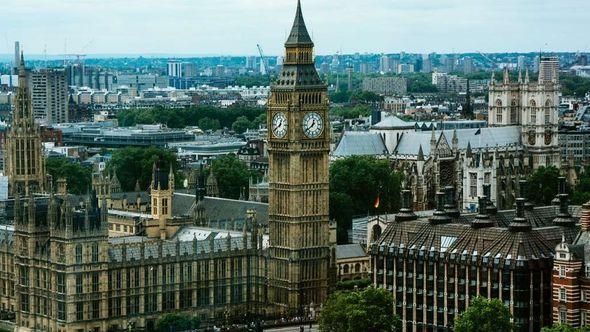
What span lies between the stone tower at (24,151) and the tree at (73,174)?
35.3 m

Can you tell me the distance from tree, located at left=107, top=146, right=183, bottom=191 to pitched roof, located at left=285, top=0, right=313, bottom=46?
68.6m

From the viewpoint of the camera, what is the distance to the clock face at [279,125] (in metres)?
116

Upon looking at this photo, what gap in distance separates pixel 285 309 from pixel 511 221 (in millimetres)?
21461

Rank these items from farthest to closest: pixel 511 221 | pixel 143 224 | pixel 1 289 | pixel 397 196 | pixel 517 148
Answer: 1. pixel 517 148
2. pixel 397 196
3. pixel 143 224
4. pixel 1 289
5. pixel 511 221

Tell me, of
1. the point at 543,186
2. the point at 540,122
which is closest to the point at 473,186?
the point at 543,186

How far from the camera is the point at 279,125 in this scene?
4582 inches

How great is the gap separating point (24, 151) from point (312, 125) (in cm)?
3864

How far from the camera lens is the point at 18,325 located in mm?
112438

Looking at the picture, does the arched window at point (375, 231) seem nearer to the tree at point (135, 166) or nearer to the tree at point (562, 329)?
the tree at point (562, 329)

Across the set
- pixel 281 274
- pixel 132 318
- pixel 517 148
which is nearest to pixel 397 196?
pixel 517 148

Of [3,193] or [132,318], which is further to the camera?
[3,193]

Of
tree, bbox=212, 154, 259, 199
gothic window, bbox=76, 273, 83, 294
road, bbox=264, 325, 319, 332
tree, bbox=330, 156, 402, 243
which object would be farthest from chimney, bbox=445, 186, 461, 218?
tree, bbox=212, 154, 259, 199

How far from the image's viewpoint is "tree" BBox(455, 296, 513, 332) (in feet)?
304

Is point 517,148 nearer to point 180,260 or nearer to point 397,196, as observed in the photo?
point 397,196
